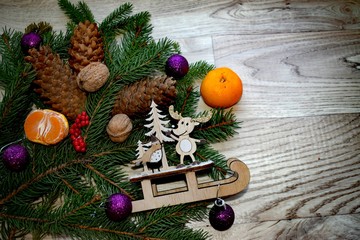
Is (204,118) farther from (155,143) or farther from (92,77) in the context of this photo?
(92,77)

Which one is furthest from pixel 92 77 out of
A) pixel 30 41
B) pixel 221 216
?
pixel 221 216

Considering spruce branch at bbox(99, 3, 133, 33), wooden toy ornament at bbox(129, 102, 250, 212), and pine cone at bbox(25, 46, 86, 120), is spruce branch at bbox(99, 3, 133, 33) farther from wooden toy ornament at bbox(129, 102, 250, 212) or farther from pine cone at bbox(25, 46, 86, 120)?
wooden toy ornament at bbox(129, 102, 250, 212)

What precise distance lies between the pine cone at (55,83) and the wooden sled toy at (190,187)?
8.7 inches

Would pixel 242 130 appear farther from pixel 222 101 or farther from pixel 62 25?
pixel 62 25

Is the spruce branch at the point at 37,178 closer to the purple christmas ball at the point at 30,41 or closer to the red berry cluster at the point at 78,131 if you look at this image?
the red berry cluster at the point at 78,131

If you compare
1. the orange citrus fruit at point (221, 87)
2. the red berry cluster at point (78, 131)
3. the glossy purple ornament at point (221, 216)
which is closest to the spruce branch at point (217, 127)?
the orange citrus fruit at point (221, 87)

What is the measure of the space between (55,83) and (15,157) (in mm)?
183

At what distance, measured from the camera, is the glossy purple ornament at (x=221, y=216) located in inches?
36.3

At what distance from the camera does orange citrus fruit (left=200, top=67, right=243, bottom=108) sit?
39.4 inches

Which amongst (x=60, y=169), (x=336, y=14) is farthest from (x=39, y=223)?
(x=336, y=14)

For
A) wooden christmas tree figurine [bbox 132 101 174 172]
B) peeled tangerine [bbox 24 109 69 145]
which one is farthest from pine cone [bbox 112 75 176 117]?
peeled tangerine [bbox 24 109 69 145]

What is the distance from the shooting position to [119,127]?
947 mm

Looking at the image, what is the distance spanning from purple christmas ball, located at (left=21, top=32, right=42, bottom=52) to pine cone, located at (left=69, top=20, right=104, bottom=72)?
9cm

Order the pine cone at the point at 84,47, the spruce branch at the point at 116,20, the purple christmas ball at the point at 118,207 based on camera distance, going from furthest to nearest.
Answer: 1. the spruce branch at the point at 116,20
2. the pine cone at the point at 84,47
3. the purple christmas ball at the point at 118,207
